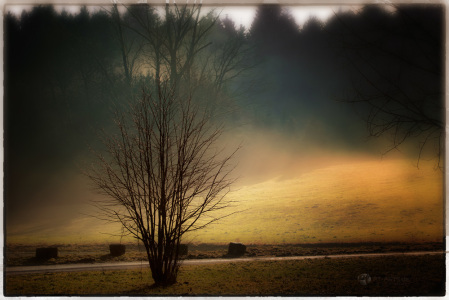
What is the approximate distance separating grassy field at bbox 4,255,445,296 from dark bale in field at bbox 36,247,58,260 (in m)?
0.32

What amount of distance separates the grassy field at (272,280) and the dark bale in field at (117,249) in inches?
13.9

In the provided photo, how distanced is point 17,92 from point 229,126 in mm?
2913

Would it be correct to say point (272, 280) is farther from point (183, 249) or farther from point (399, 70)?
point (399, 70)

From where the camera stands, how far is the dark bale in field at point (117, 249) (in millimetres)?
7078

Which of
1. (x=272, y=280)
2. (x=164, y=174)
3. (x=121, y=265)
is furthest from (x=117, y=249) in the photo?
(x=272, y=280)

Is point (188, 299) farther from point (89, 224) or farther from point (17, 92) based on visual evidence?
point (17, 92)

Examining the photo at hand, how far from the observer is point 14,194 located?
22.9ft

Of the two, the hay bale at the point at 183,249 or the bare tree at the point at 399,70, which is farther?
the hay bale at the point at 183,249

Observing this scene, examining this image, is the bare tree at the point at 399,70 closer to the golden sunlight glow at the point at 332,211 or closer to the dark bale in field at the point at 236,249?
the golden sunlight glow at the point at 332,211

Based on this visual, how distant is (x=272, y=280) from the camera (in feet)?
21.3

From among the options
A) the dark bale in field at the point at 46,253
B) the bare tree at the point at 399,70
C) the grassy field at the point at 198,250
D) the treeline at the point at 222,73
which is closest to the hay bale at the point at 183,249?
the grassy field at the point at 198,250

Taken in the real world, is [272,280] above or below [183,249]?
below

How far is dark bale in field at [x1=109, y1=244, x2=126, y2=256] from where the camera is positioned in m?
7.08

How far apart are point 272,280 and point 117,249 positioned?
2206mm
